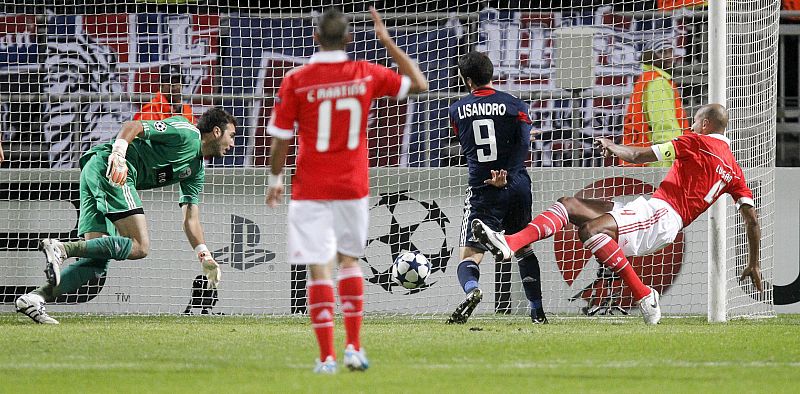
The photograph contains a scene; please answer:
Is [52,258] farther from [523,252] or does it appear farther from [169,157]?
[523,252]

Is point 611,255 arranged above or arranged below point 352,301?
below

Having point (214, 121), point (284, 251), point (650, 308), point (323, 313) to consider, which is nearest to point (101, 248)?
point (214, 121)

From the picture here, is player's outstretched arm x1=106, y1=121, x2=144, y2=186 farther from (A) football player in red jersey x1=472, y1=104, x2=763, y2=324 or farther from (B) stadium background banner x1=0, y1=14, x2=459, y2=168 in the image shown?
(B) stadium background banner x1=0, y1=14, x2=459, y2=168

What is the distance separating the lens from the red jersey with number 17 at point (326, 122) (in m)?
5.12

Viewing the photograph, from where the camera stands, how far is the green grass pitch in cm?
455

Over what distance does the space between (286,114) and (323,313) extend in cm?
92

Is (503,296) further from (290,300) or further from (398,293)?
(290,300)

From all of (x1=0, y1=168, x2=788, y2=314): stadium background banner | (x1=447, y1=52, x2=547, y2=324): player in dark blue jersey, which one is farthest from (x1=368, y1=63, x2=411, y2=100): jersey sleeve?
(x1=0, y1=168, x2=788, y2=314): stadium background banner

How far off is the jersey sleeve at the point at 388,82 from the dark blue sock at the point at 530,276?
11.2 feet

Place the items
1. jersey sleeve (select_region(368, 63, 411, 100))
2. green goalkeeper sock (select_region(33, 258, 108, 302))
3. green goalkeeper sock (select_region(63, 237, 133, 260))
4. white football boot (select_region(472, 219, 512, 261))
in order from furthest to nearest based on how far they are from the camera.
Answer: green goalkeeper sock (select_region(33, 258, 108, 302)) < green goalkeeper sock (select_region(63, 237, 133, 260)) < white football boot (select_region(472, 219, 512, 261)) < jersey sleeve (select_region(368, 63, 411, 100))

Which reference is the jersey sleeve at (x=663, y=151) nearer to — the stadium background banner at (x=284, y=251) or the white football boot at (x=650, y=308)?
the white football boot at (x=650, y=308)

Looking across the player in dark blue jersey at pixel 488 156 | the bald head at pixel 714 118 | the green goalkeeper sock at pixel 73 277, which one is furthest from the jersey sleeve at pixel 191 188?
the bald head at pixel 714 118

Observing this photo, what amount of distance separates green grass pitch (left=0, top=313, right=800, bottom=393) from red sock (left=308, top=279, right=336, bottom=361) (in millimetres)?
181

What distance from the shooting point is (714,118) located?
8.34 m
